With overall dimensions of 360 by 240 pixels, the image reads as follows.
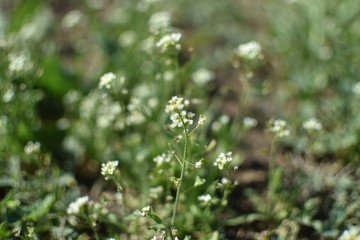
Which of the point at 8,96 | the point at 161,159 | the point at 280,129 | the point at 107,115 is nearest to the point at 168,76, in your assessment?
the point at 107,115

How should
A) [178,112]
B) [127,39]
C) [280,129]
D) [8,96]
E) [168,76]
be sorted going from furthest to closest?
[127,39] < [168,76] < [8,96] < [280,129] < [178,112]

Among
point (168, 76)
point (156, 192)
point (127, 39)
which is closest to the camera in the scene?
point (156, 192)

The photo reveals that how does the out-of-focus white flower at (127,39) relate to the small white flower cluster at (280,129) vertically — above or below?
above

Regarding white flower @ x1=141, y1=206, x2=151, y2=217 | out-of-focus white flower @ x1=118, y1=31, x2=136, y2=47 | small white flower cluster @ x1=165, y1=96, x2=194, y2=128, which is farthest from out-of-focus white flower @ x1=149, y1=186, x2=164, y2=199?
out-of-focus white flower @ x1=118, y1=31, x2=136, y2=47

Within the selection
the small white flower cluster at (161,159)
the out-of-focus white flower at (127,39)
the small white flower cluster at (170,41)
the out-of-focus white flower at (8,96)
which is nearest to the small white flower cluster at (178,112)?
the small white flower cluster at (161,159)

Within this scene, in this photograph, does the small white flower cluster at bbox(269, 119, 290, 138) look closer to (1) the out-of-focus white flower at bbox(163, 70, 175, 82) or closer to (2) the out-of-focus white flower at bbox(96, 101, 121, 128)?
(1) the out-of-focus white flower at bbox(163, 70, 175, 82)

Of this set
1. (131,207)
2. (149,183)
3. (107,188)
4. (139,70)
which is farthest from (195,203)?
(139,70)

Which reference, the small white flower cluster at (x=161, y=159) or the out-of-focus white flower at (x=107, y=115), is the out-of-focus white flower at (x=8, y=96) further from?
the small white flower cluster at (x=161, y=159)

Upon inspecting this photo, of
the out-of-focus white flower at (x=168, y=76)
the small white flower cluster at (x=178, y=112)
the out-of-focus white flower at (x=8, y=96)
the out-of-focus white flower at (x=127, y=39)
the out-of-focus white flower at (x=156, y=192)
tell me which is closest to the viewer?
the small white flower cluster at (x=178, y=112)

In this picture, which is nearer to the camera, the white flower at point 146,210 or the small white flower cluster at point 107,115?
the white flower at point 146,210

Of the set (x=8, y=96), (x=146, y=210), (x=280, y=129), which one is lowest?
(x=146, y=210)

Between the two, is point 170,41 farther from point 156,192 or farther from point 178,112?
point 156,192
